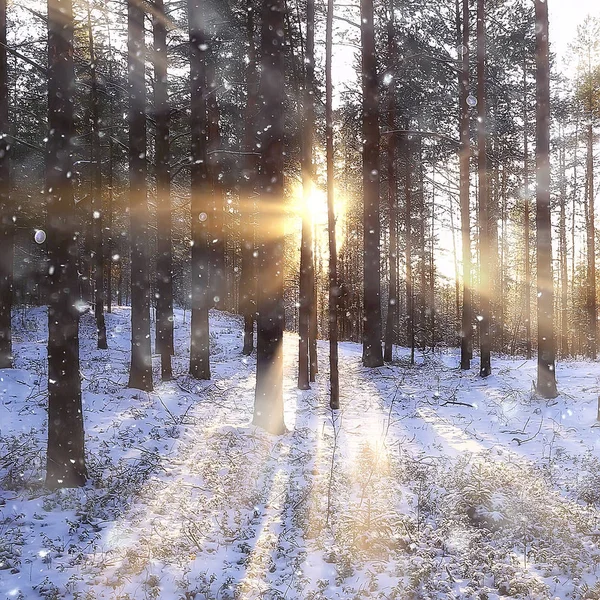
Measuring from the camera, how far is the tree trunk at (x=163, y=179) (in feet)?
42.2

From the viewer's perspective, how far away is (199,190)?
14023 millimetres

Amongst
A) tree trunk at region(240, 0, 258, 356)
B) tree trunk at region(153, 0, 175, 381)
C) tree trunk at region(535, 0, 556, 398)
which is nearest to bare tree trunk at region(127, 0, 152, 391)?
tree trunk at region(153, 0, 175, 381)

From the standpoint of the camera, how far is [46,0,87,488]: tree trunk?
6395 mm

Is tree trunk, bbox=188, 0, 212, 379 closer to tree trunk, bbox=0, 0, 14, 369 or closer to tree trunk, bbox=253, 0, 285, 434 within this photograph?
tree trunk, bbox=253, 0, 285, 434

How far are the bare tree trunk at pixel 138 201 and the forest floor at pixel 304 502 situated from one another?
30.2 inches

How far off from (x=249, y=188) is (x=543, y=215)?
1122 cm

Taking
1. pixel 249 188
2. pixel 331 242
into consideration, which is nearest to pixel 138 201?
pixel 331 242

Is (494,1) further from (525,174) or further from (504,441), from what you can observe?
(504,441)

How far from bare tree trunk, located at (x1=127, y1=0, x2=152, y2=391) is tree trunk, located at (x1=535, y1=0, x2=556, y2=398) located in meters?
9.71

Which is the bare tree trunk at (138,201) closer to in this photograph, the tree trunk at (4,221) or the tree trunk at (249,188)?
the tree trunk at (4,221)

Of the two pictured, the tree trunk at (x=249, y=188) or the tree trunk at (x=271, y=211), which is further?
the tree trunk at (x=249, y=188)

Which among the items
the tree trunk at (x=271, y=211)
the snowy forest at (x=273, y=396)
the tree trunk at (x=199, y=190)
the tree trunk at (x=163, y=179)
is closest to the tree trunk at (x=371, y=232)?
the snowy forest at (x=273, y=396)

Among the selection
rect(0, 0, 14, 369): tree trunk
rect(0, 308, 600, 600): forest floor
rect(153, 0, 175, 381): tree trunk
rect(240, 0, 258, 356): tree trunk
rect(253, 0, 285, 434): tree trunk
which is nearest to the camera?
rect(0, 308, 600, 600): forest floor

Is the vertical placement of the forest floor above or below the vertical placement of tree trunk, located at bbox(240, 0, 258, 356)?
below
